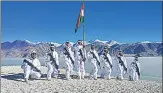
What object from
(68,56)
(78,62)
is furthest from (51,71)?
(78,62)

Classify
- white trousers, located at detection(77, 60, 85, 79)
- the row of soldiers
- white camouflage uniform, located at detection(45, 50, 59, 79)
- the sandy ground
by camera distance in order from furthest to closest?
white trousers, located at detection(77, 60, 85, 79)
white camouflage uniform, located at detection(45, 50, 59, 79)
the row of soldiers
the sandy ground

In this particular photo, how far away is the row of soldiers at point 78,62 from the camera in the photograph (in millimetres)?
20375

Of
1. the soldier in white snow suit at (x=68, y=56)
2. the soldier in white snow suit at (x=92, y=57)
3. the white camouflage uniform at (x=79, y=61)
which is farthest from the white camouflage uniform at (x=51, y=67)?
the soldier in white snow suit at (x=92, y=57)

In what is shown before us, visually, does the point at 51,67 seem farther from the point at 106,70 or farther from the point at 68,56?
the point at 106,70

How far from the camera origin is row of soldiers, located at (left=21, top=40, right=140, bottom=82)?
20.4 metres

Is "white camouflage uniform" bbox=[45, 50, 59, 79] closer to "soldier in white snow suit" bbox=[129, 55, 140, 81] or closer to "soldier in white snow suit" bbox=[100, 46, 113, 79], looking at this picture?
"soldier in white snow suit" bbox=[100, 46, 113, 79]

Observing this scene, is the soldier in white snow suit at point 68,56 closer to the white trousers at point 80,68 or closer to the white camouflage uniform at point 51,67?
the white trousers at point 80,68

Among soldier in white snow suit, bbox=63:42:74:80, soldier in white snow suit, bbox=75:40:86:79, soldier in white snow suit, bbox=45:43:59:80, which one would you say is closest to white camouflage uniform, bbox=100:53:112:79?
soldier in white snow suit, bbox=75:40:86:79

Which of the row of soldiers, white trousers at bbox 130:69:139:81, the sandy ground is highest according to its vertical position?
the row of soldiers

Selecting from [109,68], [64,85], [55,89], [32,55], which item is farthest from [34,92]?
[109,68]

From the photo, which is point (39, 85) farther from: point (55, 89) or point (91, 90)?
point (91, 90)

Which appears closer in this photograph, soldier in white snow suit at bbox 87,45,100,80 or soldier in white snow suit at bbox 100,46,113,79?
soldier in white snow suit at bbox 87,45,100,80

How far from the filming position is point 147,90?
18.3m

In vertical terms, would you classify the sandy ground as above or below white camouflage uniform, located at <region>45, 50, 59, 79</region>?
below
